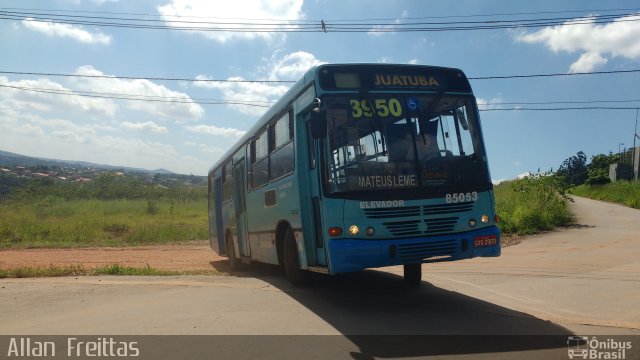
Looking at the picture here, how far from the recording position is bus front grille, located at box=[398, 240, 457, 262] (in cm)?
693

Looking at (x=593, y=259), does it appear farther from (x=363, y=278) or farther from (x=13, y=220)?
(x=13, y=220)

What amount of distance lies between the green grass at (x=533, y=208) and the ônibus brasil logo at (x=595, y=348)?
1671 cm

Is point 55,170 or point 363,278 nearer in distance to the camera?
point 363,278

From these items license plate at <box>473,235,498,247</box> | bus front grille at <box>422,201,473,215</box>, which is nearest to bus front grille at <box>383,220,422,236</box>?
bus front grille at <box>422,201,473,215</box>

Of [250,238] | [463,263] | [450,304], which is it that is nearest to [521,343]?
[450,304]

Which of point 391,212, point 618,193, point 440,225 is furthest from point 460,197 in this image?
point 618,193

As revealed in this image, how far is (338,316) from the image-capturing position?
23.5 ft

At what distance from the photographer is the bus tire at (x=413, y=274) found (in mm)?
9508

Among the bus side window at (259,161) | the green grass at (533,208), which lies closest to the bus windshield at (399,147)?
the bus side window at (259,161)

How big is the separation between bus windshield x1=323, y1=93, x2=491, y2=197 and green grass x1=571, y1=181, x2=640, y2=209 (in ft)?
94.2

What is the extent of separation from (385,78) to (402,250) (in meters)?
2.51

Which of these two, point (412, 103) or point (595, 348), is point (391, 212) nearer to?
point (412, 103)

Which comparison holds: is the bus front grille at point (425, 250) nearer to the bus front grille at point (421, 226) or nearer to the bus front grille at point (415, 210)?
the bus front grille at point (421, 226)

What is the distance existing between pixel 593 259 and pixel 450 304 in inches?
307
